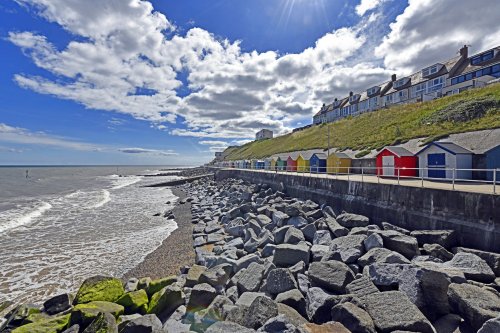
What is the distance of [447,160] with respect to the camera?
13898 mm

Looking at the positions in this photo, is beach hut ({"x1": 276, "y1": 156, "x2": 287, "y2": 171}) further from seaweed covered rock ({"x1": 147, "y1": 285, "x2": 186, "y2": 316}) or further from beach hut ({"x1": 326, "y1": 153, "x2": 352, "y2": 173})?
seaweed covered rock ({"x1": 147, "y1": 285, "x2": 186, "y2": 316})

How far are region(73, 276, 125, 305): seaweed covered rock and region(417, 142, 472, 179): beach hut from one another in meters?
14.2

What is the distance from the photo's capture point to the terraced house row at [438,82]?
39.8m

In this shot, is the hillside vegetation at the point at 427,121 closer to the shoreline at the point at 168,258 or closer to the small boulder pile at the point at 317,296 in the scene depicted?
the small boulder pile at the point at 317,296

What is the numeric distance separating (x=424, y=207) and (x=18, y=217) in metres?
25.8

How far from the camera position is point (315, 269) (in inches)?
251

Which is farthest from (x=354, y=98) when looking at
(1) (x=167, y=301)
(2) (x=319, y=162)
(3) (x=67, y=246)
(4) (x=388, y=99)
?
(1) (x=167, y=301)

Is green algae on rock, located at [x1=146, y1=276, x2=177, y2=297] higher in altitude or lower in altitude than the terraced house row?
lower

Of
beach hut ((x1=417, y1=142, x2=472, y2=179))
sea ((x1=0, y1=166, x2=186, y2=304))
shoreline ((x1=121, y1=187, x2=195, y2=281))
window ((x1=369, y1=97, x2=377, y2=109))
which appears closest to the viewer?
sea ((x1=0, y1=166, x2=186, y2=304))

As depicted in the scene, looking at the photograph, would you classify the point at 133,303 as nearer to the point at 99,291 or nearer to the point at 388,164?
the point at 99,291

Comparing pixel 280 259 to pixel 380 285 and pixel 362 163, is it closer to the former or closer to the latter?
pixel 380 285

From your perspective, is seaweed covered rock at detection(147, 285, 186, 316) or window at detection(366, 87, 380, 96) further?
window at detection(366, 87, 380, 96)

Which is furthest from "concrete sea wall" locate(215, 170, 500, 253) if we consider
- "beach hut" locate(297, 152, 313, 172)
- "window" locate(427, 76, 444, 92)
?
"window" locate(427, 76, 444, 92)

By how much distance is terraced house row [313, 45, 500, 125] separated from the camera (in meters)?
39.8
